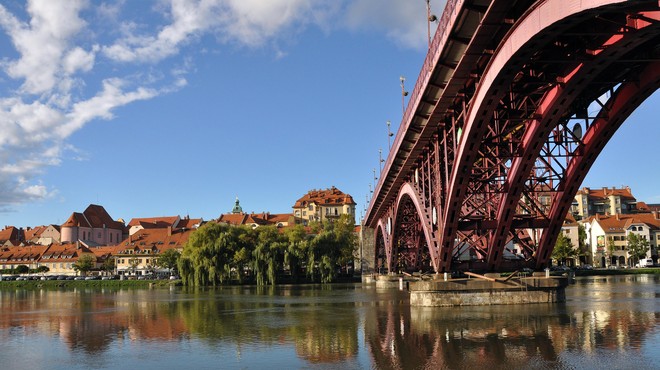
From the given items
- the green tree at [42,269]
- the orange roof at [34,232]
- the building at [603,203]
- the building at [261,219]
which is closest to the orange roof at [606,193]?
the building at [603,203]

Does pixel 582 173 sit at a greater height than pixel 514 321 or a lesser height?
greater

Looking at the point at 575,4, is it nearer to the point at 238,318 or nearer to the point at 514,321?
the point at 514,321

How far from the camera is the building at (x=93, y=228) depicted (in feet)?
487

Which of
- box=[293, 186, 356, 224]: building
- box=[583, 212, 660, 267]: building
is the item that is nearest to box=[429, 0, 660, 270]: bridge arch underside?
box=[583, 212, 660, 267]: building

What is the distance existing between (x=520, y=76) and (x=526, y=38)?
649cm

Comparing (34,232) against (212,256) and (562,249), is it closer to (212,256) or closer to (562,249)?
(212,256)

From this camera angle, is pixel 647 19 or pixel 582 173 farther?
pixel 582 173

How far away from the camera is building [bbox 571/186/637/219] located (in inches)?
5650

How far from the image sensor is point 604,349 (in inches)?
747

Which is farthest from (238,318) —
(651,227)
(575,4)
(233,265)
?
(651,227)

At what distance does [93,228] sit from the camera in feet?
511

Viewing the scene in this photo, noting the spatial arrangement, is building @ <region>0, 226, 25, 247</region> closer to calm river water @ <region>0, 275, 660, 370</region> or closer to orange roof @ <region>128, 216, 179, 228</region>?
orange roof @ <region>128, 216, 179, 228</region>

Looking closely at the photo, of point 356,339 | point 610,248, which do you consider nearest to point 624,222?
point 610,248

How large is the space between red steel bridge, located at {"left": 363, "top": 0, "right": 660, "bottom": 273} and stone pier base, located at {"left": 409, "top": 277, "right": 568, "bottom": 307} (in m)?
1.44
